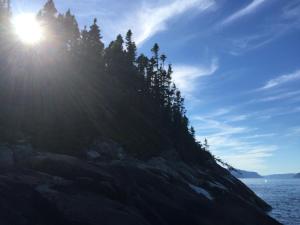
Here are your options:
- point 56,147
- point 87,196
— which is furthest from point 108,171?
point 56,147

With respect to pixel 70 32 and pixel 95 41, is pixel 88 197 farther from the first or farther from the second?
pixel 95 41

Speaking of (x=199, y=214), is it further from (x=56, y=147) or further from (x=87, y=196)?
(x=56, y=147)

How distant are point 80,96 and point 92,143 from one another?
15.6 m

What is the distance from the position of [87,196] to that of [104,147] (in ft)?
80.9

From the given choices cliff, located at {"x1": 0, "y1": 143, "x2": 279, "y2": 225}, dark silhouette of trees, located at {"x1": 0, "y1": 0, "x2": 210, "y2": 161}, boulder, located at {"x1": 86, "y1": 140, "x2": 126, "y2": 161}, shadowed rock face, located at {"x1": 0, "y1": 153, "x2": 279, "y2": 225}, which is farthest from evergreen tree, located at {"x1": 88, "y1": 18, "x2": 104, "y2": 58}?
shadowed rock face, located at {"x1": 0, "y1": 153, "x2": 279, "y2": 225}

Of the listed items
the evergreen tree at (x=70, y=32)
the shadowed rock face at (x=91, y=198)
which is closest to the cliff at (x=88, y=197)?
the shadowed rock face at (x=91, y=198)

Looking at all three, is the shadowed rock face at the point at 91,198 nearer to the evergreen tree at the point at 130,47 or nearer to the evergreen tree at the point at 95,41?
the evergreen tree at the point at 95,41

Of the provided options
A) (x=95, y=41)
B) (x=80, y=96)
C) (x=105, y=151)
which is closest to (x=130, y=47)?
(x=95, y=41)

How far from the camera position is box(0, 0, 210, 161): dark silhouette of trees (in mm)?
47500

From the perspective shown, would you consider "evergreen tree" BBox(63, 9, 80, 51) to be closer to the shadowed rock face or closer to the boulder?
the boulder

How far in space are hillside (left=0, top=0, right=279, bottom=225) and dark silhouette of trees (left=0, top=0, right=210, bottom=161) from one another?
186mm

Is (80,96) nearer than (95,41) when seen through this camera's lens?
Yes

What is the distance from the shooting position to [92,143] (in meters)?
47.4

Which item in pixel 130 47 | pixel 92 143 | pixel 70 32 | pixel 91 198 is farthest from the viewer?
pixel 130 47
